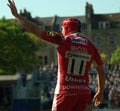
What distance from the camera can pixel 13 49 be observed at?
6097 centimetres

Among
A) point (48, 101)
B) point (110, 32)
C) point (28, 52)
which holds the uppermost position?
point (110, 32)

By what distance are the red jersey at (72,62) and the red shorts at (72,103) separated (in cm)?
7

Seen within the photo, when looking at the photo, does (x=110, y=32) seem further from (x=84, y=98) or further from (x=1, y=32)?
(x=84, y=98)

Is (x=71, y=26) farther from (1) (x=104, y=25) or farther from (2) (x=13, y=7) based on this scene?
(1) (x=104, y=25)

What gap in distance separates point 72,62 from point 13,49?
53154 millimetres

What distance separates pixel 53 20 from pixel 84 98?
9487cm

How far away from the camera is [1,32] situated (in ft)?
205

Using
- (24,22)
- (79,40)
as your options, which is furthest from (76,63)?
(24,22)

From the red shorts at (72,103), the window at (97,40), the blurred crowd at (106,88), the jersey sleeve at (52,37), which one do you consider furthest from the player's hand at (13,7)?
the window at (97,40)

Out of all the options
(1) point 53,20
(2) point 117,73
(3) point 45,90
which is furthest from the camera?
(1) point 53,20

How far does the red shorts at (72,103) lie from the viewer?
314 inches

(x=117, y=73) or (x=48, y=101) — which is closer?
(x=48, y=101)

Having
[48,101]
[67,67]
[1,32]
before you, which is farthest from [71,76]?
[1,32]

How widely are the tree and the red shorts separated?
48.2 metres
